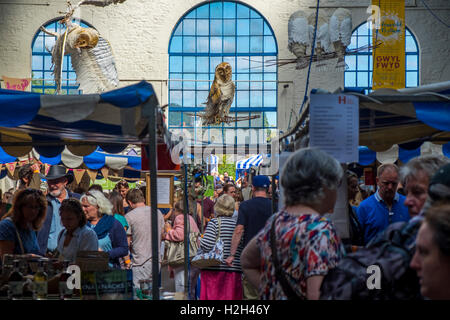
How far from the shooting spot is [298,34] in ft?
81.1

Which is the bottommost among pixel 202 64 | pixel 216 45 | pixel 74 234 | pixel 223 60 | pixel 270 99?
pixel 74 234

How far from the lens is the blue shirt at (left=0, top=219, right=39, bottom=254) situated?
15.5ft

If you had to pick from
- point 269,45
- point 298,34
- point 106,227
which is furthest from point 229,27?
point 106,227

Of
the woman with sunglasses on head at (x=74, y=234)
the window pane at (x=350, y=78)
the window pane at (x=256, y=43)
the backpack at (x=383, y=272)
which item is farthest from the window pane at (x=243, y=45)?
the backpack at (x=383, y=272)

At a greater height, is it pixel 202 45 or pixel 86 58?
pixel 202 45

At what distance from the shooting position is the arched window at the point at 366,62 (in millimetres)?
25609

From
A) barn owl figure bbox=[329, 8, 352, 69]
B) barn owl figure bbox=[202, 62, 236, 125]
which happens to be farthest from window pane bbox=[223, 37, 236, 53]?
barn owl figure bbox=[329, 8, 352, 69]

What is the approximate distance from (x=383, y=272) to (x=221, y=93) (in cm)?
2024

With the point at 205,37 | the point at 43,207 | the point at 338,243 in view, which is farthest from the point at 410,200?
the point at 205,37

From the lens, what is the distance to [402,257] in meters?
2.10

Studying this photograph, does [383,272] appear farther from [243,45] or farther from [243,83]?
[243,45]

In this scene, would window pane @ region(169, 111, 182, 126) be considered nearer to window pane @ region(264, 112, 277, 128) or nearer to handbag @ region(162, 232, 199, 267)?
window pane @ region(264, 112, 277, 128)

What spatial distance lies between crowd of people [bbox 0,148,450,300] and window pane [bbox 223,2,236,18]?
16813mm
